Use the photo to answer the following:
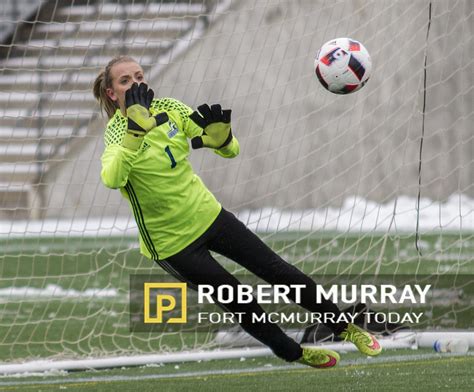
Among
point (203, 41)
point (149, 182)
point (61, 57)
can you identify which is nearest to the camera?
point (149, 182)

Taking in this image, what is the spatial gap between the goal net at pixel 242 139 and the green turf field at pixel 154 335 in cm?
3

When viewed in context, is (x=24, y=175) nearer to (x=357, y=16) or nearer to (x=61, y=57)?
(x=61, y=57)

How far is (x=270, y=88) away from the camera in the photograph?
10672 mm

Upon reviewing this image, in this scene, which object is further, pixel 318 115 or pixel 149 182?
pixel 318 115

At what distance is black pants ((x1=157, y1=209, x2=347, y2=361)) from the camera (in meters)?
5.96

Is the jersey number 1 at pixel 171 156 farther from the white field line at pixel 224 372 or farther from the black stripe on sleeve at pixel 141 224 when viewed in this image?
the white field line at pixel 224 372

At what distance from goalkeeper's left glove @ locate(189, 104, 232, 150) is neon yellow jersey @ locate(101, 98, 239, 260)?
0.34ft

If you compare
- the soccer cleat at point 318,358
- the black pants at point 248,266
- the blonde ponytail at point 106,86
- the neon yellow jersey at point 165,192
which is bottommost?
the soccer cleat at point 318,358

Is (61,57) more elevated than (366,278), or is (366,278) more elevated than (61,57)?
(61,57)

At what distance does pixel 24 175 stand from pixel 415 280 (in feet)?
14.7

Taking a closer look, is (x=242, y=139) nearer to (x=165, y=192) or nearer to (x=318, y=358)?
(x=318, y=358)

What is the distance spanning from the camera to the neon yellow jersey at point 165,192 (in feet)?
19.3

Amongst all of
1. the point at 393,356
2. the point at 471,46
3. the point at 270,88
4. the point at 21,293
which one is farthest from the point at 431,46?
the point at 21,293

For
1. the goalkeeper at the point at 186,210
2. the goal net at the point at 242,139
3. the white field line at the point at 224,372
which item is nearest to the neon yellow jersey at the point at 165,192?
the goalkeeper at the point at 186,210
